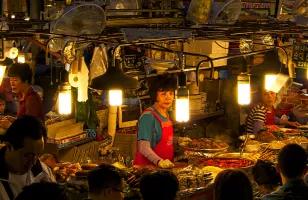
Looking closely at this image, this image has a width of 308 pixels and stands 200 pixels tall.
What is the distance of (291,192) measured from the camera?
6.12 m

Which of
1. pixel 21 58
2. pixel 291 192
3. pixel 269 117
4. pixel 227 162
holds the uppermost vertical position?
pixel 21 58

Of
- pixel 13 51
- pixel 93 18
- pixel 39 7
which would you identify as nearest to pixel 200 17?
pixel 93 18

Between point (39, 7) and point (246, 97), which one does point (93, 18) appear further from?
point (39, 7)

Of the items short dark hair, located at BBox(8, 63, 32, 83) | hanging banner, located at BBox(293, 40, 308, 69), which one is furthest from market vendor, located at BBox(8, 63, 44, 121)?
hanging banner, located at BBox(293, 40, 308, 69)

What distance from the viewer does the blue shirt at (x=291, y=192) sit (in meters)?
6.04

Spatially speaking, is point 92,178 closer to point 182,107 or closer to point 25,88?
point 182,107

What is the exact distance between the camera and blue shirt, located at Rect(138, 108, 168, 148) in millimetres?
8156

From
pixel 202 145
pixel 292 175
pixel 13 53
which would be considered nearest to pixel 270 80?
pixel 202 145

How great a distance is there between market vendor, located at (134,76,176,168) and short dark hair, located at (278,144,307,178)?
1790 millimetres

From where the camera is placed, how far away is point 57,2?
12398 millimetres

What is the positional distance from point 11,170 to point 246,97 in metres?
4.03

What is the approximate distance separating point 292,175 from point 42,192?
3.27 metres

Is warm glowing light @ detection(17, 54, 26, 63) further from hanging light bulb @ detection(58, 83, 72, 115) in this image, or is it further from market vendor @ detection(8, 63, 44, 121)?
hanging light bulb @ detection(58, 83, 72, 115)

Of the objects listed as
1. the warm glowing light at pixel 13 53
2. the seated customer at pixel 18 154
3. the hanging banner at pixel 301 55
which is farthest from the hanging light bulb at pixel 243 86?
the warm glowing light at pixel 13 53
